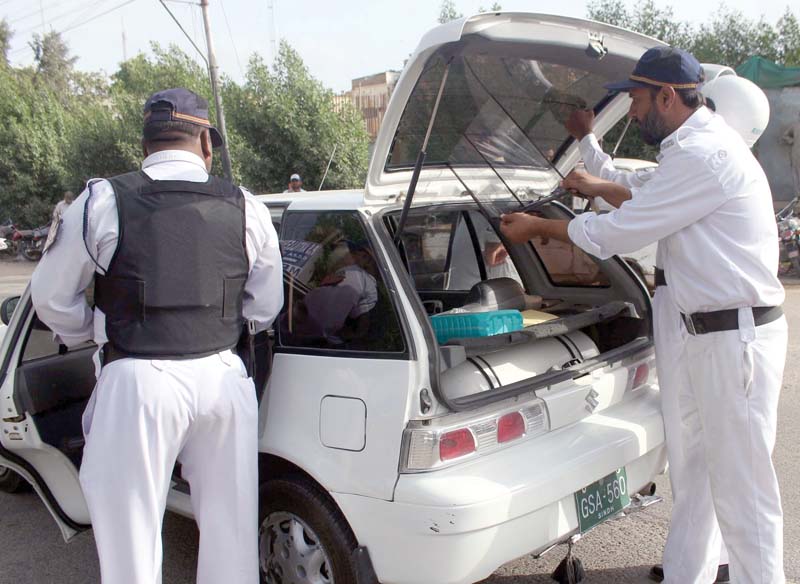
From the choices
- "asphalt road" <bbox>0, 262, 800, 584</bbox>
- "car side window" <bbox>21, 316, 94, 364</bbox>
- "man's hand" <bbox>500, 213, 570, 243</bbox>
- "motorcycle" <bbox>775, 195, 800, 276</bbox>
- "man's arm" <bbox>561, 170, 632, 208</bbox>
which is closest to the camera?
"man's hand" <bbox>500, 213, 570, 243</bbox>

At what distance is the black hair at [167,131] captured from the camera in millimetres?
2496

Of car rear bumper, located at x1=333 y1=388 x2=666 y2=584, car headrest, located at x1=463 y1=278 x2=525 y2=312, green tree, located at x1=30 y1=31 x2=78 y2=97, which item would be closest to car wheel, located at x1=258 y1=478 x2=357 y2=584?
car rear bumper, located at x1=333 y1=388 x2=666 y2=584

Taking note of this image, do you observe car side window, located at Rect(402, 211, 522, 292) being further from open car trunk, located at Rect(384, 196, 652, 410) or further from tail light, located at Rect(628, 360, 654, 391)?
tail light, located at Rect(628, 360, 654, 391)

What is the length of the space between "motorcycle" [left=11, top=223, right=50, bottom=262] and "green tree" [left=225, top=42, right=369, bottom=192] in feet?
23.7

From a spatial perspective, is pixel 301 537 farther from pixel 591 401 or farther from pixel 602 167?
pixel 602 167

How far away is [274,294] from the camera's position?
268cm

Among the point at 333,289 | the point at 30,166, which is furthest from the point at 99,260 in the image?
the point at 30,166

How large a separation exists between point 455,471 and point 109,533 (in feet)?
3.79

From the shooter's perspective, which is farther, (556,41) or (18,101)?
(18,101)

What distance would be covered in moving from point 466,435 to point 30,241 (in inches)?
843

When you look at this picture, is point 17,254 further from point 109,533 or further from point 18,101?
point 109,533

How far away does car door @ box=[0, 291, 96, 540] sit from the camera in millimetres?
3209

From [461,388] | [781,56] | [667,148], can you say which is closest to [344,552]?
[461,388]

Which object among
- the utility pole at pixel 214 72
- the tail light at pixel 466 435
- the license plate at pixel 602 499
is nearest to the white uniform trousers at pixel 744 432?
the license plate at pixel 602 499
